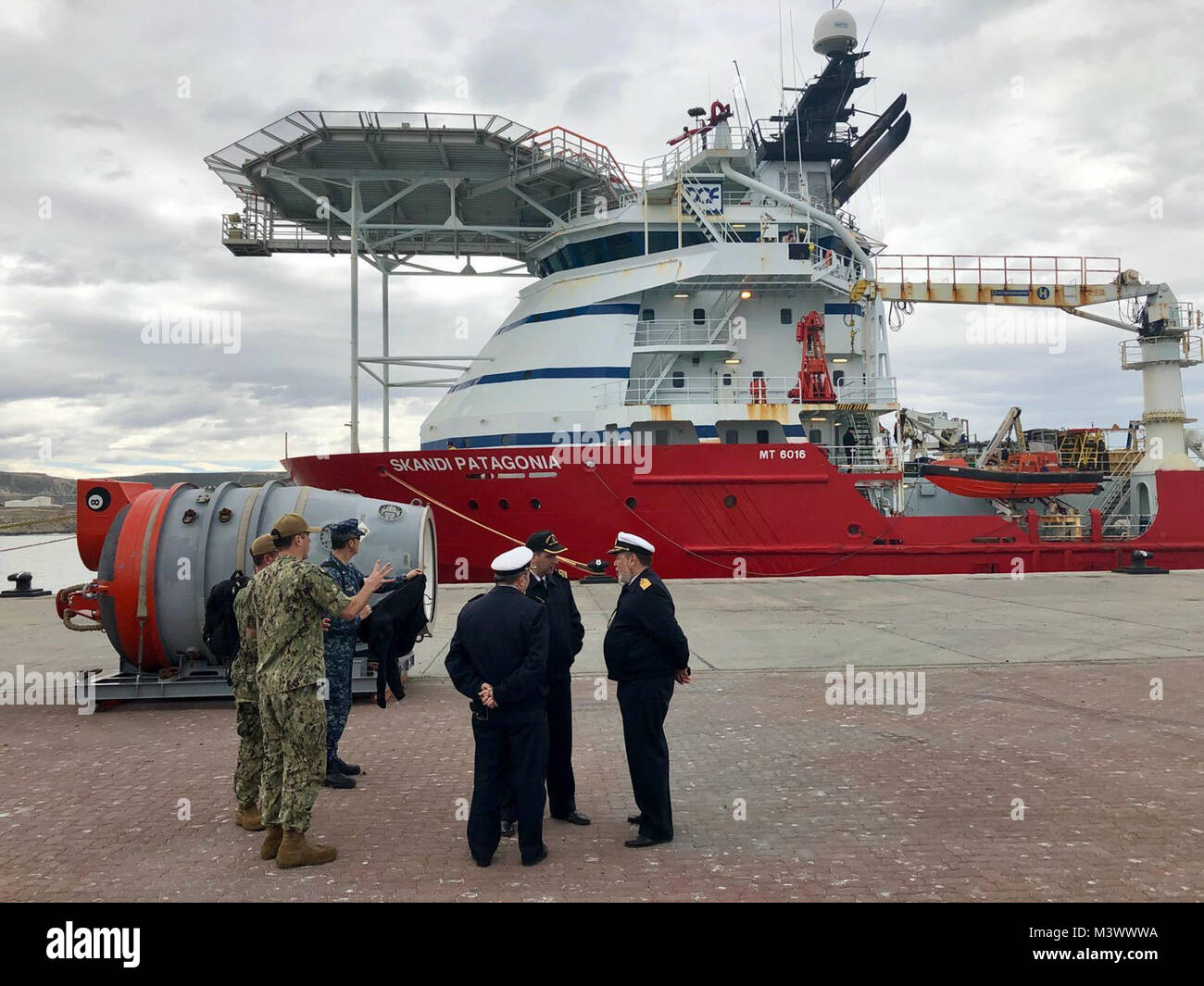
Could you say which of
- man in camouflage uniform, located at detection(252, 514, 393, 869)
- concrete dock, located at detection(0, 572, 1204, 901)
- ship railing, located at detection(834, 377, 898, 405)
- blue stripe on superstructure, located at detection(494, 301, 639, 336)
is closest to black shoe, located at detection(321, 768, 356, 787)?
concrete dock, located at detection(0, 572, 1204, 901)

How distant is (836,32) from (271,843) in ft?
78.0

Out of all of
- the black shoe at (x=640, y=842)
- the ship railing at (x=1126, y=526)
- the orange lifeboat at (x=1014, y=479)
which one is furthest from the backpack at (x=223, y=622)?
the ship railing at (x=1126, y=526)

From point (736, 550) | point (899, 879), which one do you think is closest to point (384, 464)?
point (736, 550)

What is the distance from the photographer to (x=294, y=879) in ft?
12.8

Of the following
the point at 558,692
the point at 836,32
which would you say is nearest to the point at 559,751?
the point at 558,692

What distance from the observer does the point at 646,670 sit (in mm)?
4520

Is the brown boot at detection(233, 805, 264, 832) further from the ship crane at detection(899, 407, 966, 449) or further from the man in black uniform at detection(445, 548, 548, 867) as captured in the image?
the ship crane at detection(899, 407, 966, 449)

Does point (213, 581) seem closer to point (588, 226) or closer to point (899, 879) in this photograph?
point (899, 879)

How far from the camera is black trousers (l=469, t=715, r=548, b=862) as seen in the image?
13.4 ft

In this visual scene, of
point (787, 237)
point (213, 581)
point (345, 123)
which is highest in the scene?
point (345, 123)

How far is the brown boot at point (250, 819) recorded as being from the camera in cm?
452

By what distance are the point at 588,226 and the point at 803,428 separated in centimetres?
649

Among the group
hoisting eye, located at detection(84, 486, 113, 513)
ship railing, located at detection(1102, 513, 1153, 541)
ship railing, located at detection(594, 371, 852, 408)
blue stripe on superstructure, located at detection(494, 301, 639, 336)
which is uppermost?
blue stripe on superstructure, located at detection(494, 301, 639, 336)

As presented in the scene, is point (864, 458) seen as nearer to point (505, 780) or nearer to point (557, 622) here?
point (557, 622)
